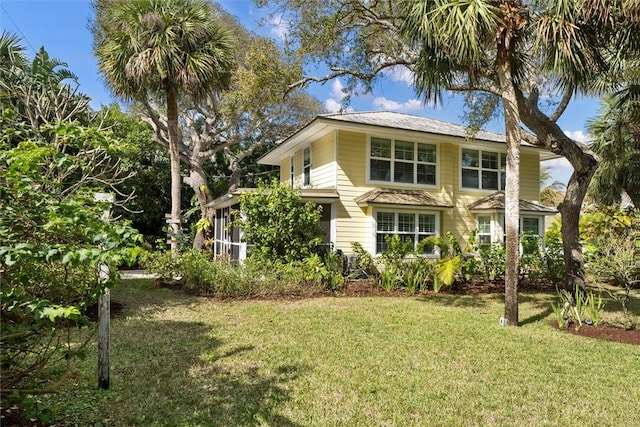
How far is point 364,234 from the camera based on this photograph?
42.5ft

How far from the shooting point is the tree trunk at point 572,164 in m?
8.54

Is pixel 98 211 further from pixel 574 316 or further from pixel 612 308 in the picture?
pixel 612 308

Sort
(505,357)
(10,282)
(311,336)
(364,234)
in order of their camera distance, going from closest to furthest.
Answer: (10,282)
(505,357)
(311,336)
(364,234)

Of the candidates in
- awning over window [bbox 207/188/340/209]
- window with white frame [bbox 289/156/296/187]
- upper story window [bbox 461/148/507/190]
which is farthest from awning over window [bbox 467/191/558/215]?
window with white frame [bbox 289/156/296/187]

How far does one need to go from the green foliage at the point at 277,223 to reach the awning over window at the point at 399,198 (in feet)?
6.70

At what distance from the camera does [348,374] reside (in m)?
4.64

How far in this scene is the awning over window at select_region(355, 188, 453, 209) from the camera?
41.2 feet

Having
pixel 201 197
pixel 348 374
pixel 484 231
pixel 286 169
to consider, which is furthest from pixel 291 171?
pixel 348 374

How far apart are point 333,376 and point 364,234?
8.60 meters

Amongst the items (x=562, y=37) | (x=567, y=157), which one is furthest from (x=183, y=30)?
(x=567, y=157)

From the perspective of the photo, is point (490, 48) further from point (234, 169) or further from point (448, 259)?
point (234, 169)

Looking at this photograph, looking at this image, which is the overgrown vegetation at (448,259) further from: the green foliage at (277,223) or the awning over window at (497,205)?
the green foliage at (277,223)

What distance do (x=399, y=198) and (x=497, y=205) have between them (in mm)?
3663

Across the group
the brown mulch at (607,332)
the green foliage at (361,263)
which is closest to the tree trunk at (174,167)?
the green foliage at (361,263)
